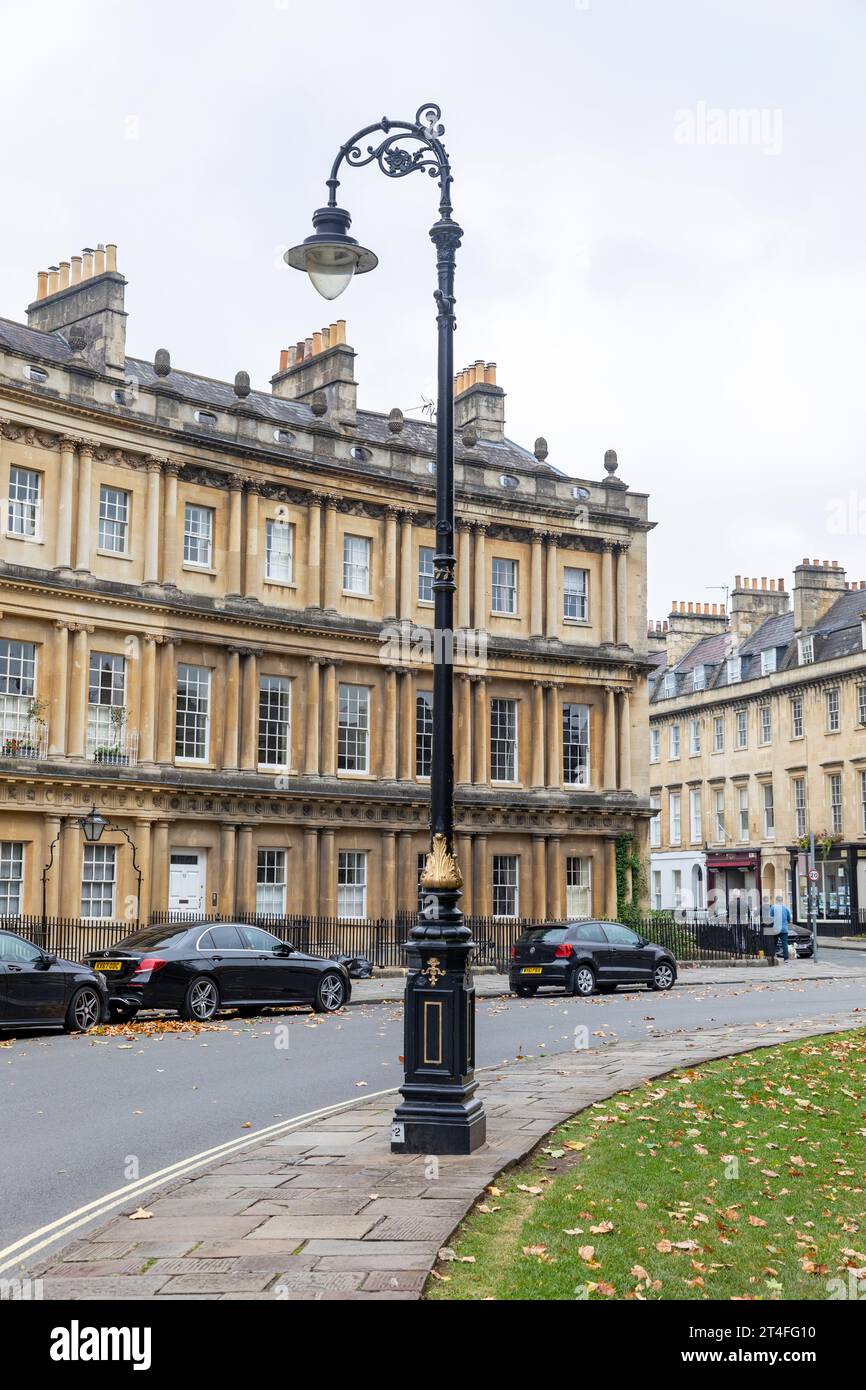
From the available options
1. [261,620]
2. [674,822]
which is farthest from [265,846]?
[674,822]

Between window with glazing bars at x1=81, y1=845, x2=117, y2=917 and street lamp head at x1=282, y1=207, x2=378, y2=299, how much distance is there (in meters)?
22.2

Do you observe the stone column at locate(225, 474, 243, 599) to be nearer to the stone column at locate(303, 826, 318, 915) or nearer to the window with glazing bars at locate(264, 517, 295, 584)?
the window with glazing bars at locate(264, 517, 295, 584)

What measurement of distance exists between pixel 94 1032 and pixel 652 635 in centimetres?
6392

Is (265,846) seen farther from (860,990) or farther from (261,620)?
(860,990)

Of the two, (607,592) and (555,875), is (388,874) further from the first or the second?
(607,592)

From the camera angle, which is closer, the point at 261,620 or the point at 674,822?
the point at 261,620

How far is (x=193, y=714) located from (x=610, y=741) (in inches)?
538

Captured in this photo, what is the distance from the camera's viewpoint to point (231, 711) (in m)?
34.2

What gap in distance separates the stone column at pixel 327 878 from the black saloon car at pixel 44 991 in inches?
642

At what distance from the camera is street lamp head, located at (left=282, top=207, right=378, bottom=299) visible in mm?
10977

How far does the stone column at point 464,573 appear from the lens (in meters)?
39.0

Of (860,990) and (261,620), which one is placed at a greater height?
(261,620)
